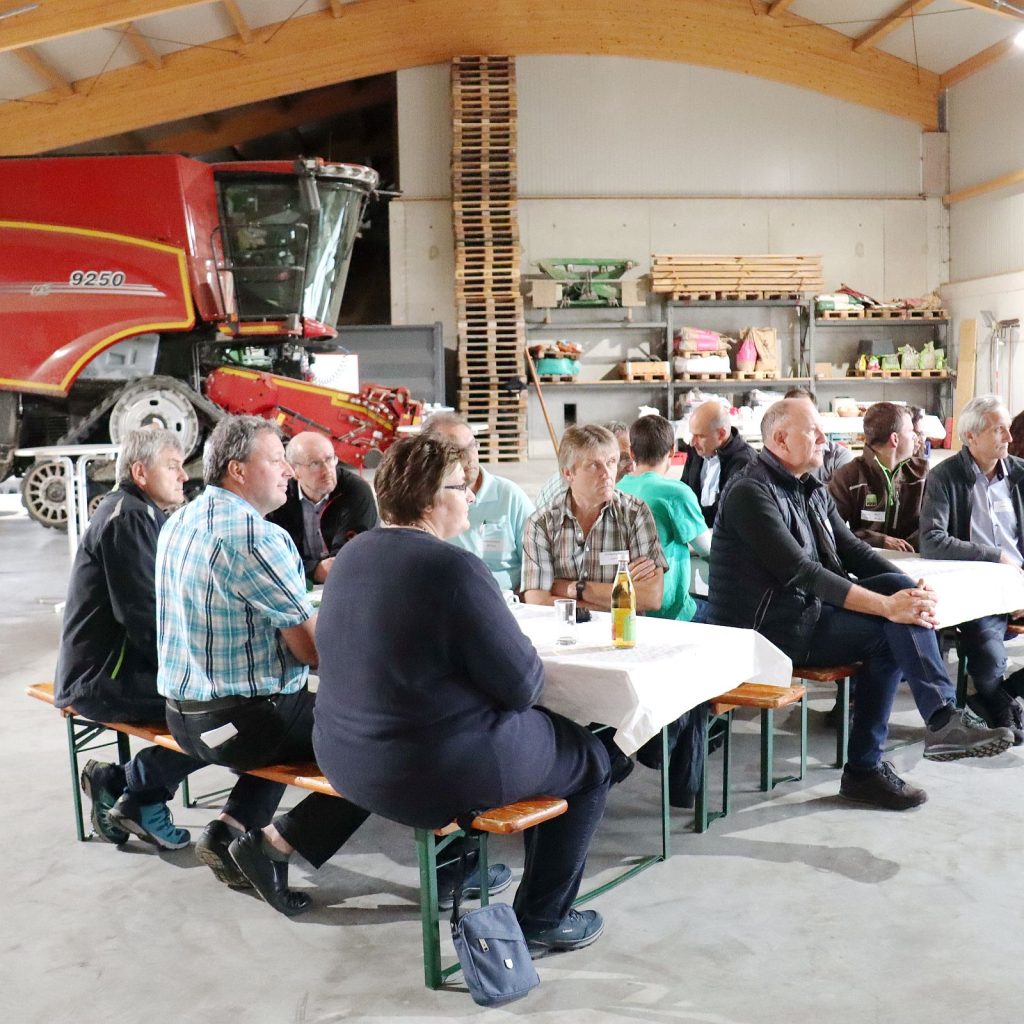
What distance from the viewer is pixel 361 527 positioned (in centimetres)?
532

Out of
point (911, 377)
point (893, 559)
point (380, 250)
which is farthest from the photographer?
point (380, 250)

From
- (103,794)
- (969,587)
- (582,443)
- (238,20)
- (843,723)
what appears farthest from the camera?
(238,20)

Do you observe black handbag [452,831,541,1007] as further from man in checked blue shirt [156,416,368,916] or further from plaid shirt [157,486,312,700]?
plaid shirt [157,486,312,700]

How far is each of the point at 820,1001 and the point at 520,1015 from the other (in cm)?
73

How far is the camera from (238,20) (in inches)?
569

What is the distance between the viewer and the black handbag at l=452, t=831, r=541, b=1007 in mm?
2740

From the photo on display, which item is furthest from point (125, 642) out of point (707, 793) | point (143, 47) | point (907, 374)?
point (907, 374)

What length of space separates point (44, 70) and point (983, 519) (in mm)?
13398

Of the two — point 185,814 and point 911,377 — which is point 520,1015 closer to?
point 185,814

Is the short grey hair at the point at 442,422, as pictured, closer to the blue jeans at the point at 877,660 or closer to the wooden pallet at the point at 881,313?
the blue jeans at the point at 877,660

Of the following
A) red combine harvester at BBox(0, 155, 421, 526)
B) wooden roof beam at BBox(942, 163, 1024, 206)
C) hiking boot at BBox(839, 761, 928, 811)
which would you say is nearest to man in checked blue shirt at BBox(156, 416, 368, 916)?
hiking boot at BBox(839, 761, 928, 811)

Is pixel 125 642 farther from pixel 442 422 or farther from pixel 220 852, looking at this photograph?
pixel 442 422

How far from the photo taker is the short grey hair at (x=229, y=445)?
3342 mm

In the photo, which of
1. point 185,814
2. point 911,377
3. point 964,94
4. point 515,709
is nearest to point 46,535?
point 185,814
